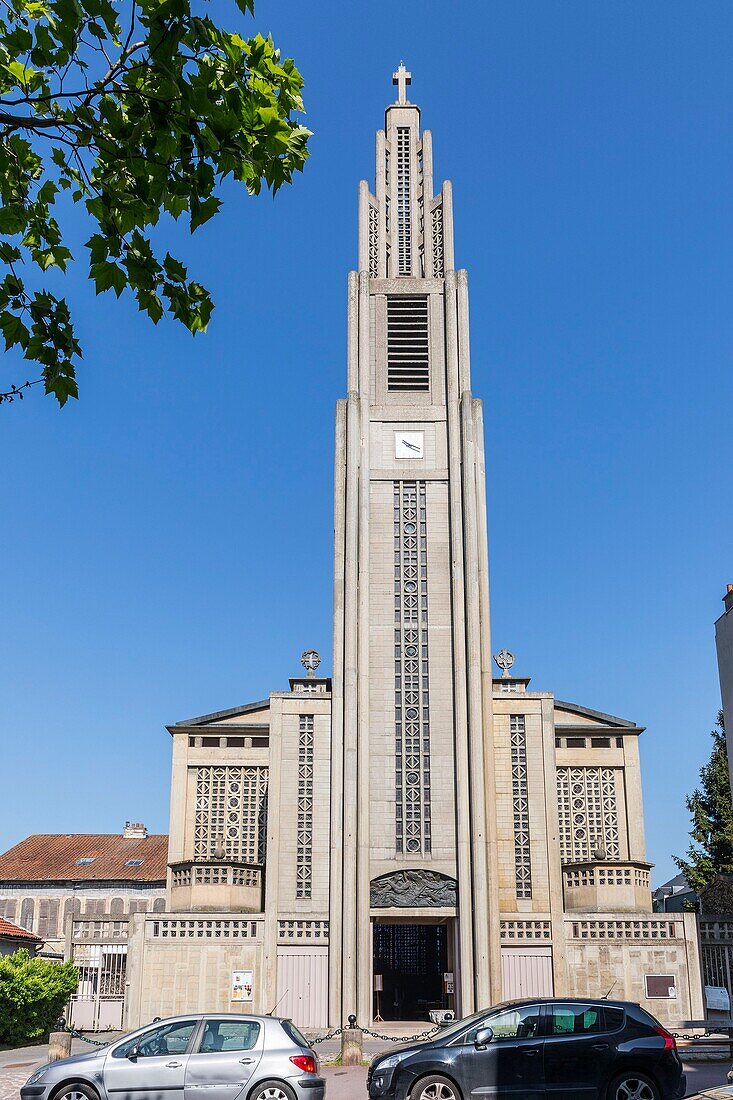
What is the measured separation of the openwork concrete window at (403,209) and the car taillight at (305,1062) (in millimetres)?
31356

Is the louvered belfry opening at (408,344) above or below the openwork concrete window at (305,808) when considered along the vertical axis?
above

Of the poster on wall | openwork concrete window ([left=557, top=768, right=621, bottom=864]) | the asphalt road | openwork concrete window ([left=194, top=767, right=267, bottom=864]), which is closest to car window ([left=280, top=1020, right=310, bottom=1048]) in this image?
the asphalt road

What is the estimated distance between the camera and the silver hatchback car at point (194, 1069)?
41.7 feet

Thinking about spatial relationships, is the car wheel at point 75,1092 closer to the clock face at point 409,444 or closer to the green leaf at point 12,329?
the green leaf at point 12,329

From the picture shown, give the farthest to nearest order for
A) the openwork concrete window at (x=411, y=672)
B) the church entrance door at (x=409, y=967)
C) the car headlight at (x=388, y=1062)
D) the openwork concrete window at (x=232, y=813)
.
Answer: the church entrance door at (x=409, y=967)
the openwork concrete window at (x=232, y=813)
the openwork concrete window at (x=411, y=672)
the car headlight at (x=388, y=1062)

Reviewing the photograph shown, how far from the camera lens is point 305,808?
3250cm

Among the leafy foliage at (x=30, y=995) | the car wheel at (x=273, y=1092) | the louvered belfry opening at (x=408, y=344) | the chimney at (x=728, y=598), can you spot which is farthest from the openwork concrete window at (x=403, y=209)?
the car wheel at (x=273, y=1092)

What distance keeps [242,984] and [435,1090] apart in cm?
1841

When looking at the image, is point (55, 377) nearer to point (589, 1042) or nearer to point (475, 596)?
point (589, 1042)

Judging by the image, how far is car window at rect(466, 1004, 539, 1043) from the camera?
521 inches

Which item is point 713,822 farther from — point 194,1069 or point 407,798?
point 194,1069

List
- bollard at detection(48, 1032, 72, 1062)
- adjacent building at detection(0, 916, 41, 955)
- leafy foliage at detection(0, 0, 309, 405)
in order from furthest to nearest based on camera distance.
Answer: adjacent building at detection(0, 916, 41, 955) < bollard at detection(48, 1032, 72, 1062) < leafy foliage at detection(0, 0, 309, 405)

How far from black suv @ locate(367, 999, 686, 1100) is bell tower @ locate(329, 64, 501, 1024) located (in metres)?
17.7

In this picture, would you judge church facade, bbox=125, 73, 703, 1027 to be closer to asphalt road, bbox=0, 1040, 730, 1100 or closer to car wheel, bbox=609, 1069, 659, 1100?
asphalt road, bbox=0, 1040, 730, 1100
